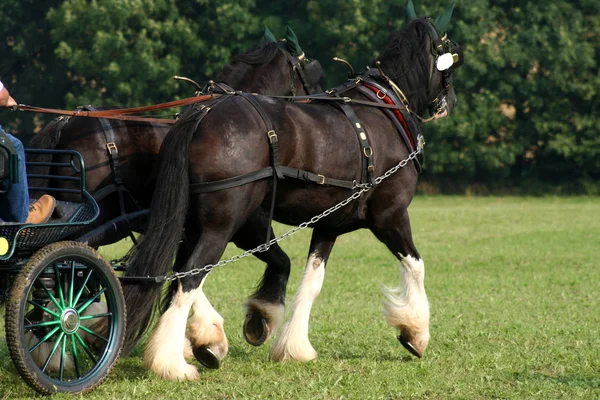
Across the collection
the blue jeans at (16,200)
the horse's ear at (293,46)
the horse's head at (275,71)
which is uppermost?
the horse's ear at (293,46)

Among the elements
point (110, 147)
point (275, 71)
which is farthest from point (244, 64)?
point (110, 147)

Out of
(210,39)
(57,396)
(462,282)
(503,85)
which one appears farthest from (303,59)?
(210,39)

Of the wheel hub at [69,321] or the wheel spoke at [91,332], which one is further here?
the wheel spoke at [91,332]

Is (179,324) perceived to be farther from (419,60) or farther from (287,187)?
(419,60)

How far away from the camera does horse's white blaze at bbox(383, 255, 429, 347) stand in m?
6.96

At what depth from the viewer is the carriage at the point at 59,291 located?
515 cm

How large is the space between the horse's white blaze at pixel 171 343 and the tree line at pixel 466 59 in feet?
89.9

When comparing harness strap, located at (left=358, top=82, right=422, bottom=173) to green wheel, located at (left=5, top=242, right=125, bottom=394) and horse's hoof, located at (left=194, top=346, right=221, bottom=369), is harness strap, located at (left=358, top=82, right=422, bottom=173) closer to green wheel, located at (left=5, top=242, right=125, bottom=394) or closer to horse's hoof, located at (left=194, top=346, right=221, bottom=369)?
horse's hoof, located at (left=194, top=346, right=221, bottom=369)

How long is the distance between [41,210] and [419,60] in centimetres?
326

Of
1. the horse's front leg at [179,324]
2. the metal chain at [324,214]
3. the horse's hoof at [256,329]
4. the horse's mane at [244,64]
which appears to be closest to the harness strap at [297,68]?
the horse's mane at [244,64]

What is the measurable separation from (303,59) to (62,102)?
3278 centimetres

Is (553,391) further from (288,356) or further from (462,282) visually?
(462,282)

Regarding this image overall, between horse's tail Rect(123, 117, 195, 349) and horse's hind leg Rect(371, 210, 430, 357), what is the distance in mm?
1702

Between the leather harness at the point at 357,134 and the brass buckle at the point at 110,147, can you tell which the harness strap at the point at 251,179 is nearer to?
the leather harness at the point at 357,134
